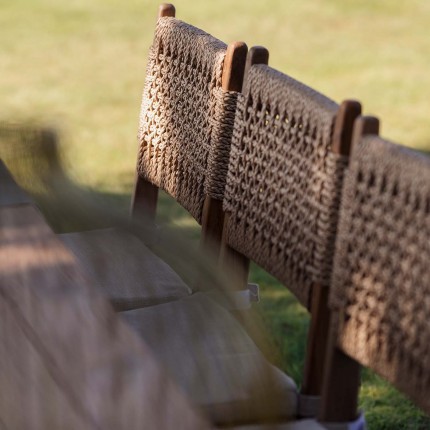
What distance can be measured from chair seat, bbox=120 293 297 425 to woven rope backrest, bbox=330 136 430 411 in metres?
0.42

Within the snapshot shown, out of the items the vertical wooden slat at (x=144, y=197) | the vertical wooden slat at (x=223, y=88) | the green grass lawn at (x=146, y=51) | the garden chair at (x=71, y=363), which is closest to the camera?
the garden chair at (x=71, y=363)

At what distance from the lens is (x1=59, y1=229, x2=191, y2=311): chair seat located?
1447 mm

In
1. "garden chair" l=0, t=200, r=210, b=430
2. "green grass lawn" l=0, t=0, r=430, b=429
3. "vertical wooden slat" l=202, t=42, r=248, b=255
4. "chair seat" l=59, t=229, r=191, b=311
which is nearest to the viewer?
"garden chair" l=0, t=200, r=210, b=430

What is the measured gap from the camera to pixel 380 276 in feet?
5.08

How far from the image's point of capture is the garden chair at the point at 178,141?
1711 millimetres

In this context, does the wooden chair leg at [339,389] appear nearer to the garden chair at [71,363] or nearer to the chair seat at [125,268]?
the chair seat at [125,268]

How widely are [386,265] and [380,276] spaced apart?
0.02 m

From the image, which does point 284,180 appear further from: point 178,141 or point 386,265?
point 178,141

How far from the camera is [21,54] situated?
633 centimetres

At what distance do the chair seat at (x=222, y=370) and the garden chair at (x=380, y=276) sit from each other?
420 millimetres

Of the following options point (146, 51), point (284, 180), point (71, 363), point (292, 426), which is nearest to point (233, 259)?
point (284, 180)

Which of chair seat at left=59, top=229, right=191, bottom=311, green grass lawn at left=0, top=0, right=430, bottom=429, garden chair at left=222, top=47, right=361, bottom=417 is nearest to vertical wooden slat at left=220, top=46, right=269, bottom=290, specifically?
garden chair at left=222, top=47, right=361, bottom=417

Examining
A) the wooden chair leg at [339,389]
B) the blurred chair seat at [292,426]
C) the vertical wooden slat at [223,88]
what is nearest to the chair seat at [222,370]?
the blurred chair seat at [292,426]

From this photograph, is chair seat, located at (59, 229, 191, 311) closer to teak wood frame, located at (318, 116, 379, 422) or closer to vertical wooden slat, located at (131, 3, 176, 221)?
teak wood frame, located at (318, 116, 379, 422)
